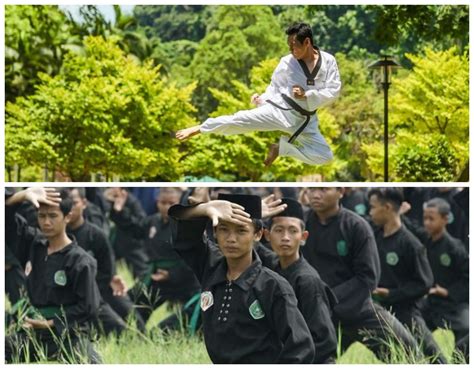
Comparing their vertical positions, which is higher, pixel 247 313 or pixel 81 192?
pixel 81 192

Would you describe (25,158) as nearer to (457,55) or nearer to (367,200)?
(457,55)

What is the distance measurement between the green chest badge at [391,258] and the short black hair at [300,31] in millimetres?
3472

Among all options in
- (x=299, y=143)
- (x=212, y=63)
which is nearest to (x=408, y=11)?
(x=299, y=143)

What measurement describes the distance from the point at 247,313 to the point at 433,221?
3.71 m

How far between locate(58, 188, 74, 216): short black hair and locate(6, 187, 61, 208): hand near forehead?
42 mm

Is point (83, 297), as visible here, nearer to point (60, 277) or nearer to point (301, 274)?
point (60, 277)

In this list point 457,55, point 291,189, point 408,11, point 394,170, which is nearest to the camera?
point 291,189

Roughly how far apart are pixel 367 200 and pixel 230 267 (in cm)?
291

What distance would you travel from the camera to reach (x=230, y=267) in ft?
36.2

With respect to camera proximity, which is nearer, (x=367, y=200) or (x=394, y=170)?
(x=367, y=200)

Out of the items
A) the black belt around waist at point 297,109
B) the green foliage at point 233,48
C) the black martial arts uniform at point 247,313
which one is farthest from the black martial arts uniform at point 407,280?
the green foliage at point 233,48

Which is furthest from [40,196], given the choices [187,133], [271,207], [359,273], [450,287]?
[450,287]

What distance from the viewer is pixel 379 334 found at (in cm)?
1343

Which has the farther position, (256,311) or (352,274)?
(352,274)
